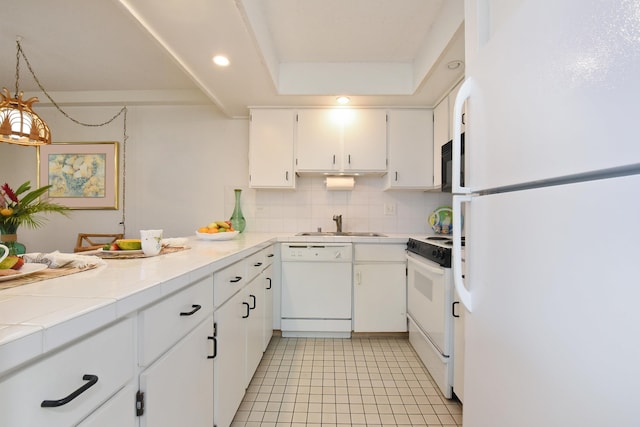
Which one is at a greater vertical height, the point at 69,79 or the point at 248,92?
the point at 69,79

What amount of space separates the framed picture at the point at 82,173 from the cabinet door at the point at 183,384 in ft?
9.21

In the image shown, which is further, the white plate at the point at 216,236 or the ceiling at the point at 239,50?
the white plate at the point at 216,236

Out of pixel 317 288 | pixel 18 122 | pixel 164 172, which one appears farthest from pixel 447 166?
pixel 18 122

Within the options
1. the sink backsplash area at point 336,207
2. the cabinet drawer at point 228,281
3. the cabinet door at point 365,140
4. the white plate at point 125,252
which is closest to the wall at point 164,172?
the sink backsplash area at point 336,207

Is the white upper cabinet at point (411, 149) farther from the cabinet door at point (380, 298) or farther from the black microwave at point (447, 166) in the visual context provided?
the cabinet door at point (380, 298)

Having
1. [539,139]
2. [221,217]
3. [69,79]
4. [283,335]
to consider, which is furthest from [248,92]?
[539,139]

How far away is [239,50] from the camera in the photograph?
1.86 metres

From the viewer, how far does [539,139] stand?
0.59 meters

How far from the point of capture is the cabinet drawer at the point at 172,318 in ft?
2.38

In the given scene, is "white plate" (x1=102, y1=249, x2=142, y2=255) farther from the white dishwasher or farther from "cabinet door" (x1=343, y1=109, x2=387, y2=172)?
"cabinet door" (x1=343, y1=109, x2=387, y2=172)

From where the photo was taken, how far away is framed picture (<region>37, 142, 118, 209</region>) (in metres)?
3.14

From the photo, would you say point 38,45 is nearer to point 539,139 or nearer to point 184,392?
point 184,392

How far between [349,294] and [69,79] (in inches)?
132

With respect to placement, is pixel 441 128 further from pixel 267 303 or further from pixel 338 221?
pixel 267 303
